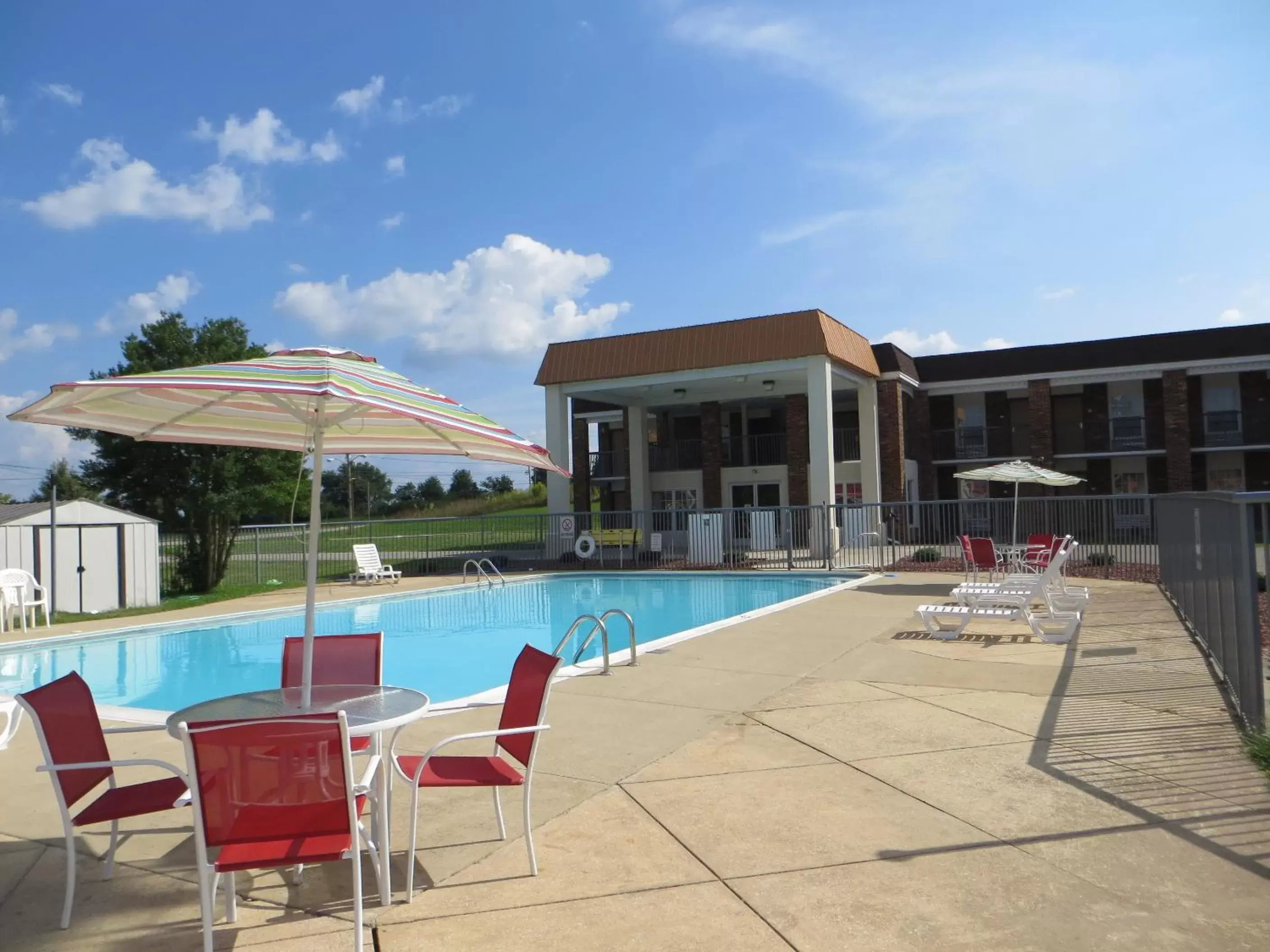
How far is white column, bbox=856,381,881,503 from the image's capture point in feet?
92.6

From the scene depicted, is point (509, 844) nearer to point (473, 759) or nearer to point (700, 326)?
point (473, 759)

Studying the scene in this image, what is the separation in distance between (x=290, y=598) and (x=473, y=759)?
15.0 meters

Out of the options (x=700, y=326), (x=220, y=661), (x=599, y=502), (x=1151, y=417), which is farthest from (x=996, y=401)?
(x=220, y=661)

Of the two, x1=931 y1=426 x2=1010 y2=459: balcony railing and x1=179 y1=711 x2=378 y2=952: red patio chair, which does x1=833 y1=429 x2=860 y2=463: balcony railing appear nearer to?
x1=931 y1=426 x2=1010 y2=459: balcony railing

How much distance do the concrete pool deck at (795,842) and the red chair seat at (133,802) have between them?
1.09ft

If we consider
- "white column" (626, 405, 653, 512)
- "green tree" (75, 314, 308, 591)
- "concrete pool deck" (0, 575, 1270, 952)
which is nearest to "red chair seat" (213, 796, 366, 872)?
"concrete pool deck" (0, 575, 1270, 952)

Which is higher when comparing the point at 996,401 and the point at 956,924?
the point at 996,401

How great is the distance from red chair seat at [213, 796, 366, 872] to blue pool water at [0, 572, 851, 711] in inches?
220

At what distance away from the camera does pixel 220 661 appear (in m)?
11.9

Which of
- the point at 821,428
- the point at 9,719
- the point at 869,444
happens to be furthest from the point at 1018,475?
the point at 9,719

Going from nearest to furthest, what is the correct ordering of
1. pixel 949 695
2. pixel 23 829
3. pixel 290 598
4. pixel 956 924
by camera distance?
1. pixel 956 924
2. pixel 23 829
3. pixel 949 695
4. pixel 290 598

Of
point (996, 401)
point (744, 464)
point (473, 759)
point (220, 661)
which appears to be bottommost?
point (220, 661)

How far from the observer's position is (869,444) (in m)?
28.3

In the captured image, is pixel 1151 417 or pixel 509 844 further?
pixel 1151 417
